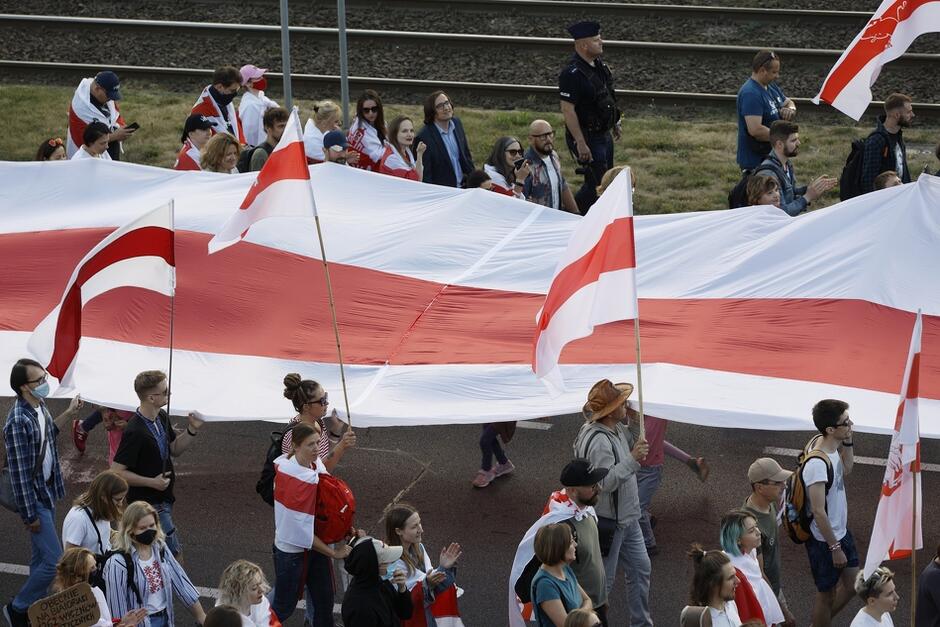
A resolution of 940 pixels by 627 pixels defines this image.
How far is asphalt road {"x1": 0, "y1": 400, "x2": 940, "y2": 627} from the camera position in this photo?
8.84m

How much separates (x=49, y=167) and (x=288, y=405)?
168 inches

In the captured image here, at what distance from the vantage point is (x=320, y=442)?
848 centimetres

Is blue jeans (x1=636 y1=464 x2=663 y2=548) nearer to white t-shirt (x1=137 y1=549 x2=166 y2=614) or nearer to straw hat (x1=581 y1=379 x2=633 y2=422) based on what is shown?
straw hat (x1=581 y1=379 x2=633 y2=422)

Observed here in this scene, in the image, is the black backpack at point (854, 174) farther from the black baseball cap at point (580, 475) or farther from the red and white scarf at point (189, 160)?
the black baseball cap at point (580, 475)

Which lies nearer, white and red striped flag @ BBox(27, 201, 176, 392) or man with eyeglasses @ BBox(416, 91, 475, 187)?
white and red striped flag @ BBox(27, 201, 176, 392)

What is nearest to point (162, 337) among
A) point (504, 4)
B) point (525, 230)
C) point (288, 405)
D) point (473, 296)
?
point (288, 405)

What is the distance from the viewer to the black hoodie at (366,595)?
691 centimetres

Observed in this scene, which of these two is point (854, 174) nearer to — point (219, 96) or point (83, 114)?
point (219, 96)

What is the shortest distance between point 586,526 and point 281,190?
9.46 feet

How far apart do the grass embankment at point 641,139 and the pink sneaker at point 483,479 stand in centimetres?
580

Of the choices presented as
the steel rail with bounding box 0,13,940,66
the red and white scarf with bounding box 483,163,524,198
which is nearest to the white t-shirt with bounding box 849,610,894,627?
the red and white scarf with bounding box 483,163,524,198

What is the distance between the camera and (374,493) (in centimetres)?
1002

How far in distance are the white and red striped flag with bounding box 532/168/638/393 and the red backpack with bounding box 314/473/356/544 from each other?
1250mm

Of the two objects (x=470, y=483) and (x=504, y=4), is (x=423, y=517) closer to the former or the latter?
(x=470, y=483)
